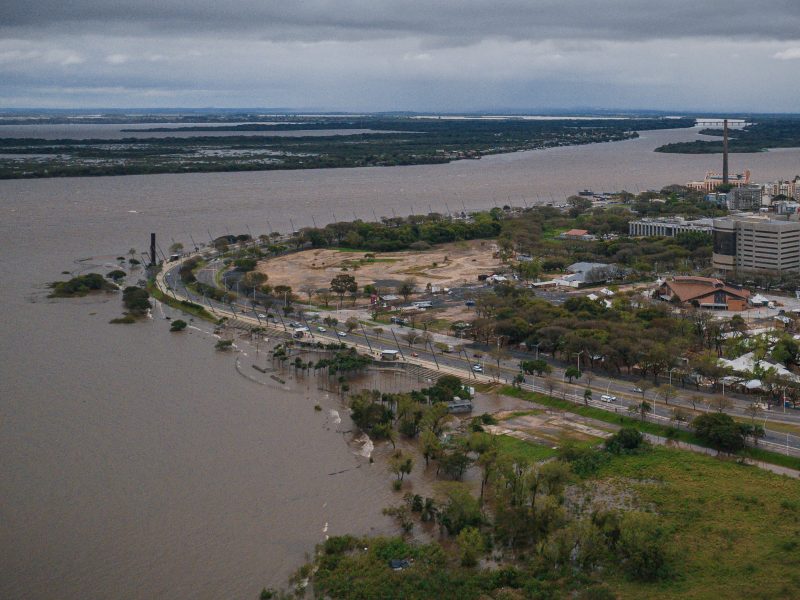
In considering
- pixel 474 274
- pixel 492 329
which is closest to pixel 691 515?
pixel 492 329

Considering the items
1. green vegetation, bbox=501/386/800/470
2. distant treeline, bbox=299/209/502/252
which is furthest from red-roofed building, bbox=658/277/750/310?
distant treeline, bbox=299/209/502/252

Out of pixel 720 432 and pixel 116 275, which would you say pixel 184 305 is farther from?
pixel 720 432

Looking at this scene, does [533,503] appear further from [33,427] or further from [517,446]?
[33,427]

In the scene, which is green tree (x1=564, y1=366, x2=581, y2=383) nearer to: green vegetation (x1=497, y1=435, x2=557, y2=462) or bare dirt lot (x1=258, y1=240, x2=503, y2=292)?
green vegetation (x1=497, y1=435, x2=557, y2=462)

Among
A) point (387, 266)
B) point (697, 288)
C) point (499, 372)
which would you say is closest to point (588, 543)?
point (499, 372)

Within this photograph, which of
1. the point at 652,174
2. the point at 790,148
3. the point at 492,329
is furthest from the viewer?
the point at 790,148
